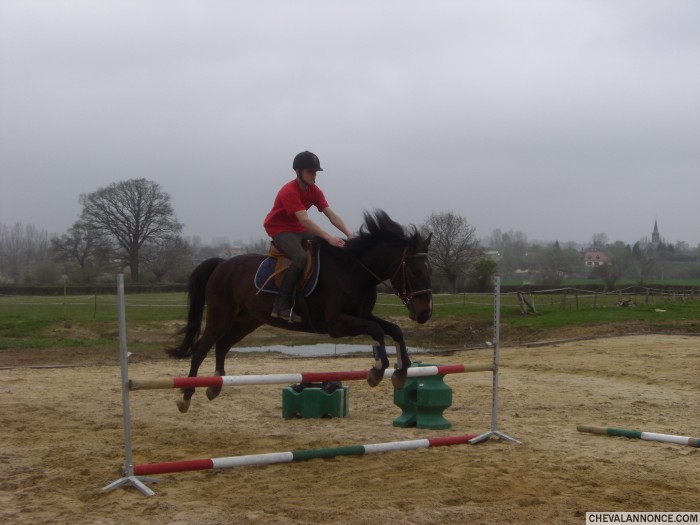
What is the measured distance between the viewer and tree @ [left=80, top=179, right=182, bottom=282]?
1500 inches

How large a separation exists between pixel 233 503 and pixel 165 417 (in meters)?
4.24

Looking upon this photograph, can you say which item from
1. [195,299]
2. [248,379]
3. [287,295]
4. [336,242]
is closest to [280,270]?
[287,295]

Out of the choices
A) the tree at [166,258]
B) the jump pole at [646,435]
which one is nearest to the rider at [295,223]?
the jump pole at [646,435]

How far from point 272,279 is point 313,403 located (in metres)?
2.23

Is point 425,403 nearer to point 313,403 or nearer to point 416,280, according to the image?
point 313,403

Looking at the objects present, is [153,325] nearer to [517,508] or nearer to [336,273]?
[336,273]

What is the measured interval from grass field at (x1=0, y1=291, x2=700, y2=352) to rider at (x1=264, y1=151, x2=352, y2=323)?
11843 mm

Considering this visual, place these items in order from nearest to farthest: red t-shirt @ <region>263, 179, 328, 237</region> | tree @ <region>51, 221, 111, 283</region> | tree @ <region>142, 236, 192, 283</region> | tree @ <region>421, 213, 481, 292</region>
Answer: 1. red t-shirt @ <region>263, 179, 328, 237</region>
2. tree @ <region>421, 213, 481, 292</region>
3. tree @ <region>142, 236, 192, 283</region>
4. tree @ <region>51, 221, 111, 283</region>

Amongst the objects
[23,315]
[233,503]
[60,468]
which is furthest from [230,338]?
[23,315]

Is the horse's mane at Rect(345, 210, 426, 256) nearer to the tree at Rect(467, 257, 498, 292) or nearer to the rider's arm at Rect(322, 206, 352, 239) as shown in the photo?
the rider's arm at Rect(322, 206, 352, 239)


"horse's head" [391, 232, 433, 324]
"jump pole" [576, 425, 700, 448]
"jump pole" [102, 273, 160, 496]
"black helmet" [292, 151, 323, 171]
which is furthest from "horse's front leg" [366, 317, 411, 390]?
"jump pole" [576, 425, 700, 448]

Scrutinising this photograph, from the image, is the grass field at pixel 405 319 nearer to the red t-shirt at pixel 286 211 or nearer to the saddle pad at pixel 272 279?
the saddle pad at pixel 272 279

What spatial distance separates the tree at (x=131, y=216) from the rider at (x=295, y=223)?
102 ft

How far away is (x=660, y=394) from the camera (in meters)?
10.5
